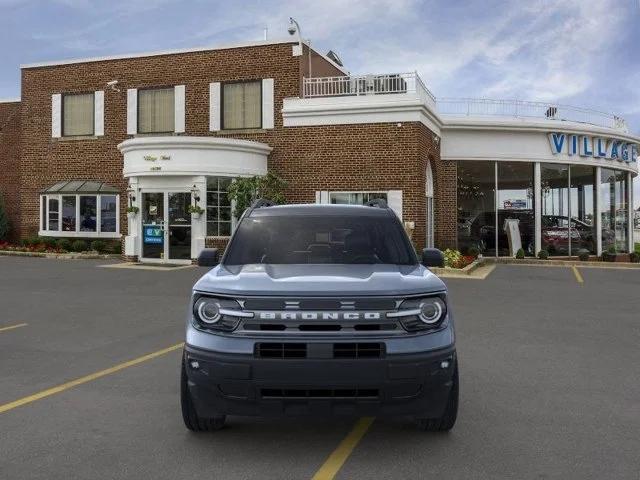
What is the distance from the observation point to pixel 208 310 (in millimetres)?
4242

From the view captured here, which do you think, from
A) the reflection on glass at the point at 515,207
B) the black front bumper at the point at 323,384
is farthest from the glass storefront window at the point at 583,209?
the black front bumper at the point at 323,384

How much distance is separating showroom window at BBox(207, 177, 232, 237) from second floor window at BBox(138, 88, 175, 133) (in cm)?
451

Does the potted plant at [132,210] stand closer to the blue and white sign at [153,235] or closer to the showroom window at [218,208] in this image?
the blue and white sign at [153,235]

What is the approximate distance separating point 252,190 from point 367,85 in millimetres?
5411

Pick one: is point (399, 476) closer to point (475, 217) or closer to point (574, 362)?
point (574, 362)

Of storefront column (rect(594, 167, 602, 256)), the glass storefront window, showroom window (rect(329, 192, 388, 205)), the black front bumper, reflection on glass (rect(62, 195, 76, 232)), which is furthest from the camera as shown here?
storefront column (rect(594, 167, 602, 256))

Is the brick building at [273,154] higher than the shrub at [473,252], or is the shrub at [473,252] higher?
the brick building at [273,154]

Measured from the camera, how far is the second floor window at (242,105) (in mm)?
22922

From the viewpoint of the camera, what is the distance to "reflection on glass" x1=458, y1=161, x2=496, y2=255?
2439cm

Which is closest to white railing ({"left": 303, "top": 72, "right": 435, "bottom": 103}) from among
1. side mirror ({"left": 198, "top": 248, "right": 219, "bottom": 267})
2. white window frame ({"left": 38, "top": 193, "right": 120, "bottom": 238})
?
white window frame ({"left": 38, "top": 193, "right": 120, "bottom": 238})

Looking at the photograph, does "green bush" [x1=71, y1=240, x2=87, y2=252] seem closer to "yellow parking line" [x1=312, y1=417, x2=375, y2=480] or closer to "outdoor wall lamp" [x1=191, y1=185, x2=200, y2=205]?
"outdoor wall lamp" [x1=191, y1=185, x2=200, y2=205]

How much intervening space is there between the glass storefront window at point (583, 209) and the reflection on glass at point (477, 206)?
3441 millimetres

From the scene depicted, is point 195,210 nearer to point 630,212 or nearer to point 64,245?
point 64,245

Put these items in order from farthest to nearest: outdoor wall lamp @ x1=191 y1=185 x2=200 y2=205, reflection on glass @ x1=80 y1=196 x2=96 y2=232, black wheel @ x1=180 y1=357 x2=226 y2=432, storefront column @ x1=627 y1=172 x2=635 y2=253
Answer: storefront column @ x1=627 y1=172 x2=635 y2=253, reflection on glass @ x1=80 y1=196 x2=96 y2=232, outdoor wall lamp @ x1=191 y1=185 x2=200 y2=205, black wheel @ x1=180 y1=357 x2=226 y2=432
